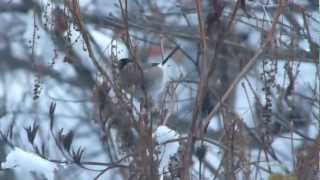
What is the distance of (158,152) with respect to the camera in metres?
1.96

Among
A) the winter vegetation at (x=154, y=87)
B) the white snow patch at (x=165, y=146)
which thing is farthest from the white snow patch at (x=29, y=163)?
the white snow patch at (x=165, y=146)

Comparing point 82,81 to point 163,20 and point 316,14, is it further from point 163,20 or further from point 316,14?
point 316,14

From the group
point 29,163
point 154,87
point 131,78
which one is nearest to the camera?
point 131,78

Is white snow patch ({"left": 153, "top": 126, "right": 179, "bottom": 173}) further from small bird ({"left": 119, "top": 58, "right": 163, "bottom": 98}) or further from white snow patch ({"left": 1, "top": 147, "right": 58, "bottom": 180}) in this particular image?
white snow patch ({"left": 1, "top": 147, "right": 58, "bottom": 180})

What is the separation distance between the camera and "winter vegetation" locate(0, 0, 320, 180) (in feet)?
7.26

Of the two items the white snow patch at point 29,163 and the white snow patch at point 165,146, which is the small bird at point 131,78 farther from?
the white snow patch at point 29,163

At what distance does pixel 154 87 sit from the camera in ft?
8.49

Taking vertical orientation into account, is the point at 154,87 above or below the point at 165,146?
above

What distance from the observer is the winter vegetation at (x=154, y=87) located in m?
2.21

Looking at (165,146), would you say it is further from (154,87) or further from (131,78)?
(154,87)

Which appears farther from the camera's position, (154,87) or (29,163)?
(29,163)

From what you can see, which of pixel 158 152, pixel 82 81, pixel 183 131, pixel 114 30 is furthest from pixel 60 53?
pixel 158 152

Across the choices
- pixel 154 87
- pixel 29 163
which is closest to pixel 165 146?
pixel 154 87

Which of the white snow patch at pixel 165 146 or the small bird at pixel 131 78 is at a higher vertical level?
the small bird at pixel 131 78
